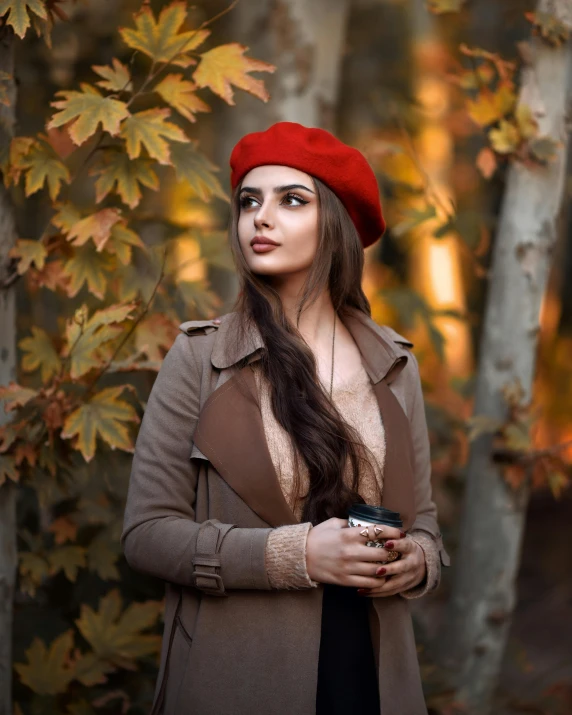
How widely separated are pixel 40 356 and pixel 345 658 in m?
1.40

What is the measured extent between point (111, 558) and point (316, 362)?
1284 mm

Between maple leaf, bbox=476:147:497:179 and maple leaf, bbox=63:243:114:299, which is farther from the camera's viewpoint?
maple leaf, bbox=476:147:497:179

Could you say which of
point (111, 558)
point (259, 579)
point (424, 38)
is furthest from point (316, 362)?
point (424, 38)

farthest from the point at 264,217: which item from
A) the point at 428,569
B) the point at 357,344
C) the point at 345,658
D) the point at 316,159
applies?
the point at 345,658

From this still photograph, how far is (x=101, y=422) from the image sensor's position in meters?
2.38

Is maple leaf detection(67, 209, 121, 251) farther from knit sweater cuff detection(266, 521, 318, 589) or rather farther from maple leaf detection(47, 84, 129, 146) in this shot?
knit sweater cuff detection(266, 521, 318, 589)

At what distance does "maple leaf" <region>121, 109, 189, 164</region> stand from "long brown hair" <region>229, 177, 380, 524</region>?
0.31 meters

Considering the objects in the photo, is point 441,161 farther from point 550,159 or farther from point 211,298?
point 211,298

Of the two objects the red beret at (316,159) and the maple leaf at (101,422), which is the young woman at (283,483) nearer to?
the red beret at (316,159)

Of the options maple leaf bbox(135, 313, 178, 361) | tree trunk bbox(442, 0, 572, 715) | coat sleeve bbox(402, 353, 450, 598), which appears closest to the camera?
coat sleeve bbox(402, 353, 450, 598)

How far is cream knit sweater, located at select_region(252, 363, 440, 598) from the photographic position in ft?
6.15

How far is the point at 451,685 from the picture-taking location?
341 centimetres

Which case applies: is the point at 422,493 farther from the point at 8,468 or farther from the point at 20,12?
the point at 20,12

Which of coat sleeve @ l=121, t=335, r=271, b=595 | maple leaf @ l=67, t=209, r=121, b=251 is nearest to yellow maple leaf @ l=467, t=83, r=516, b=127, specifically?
maple leaf @ l=67, t=209, r=121, b=251
